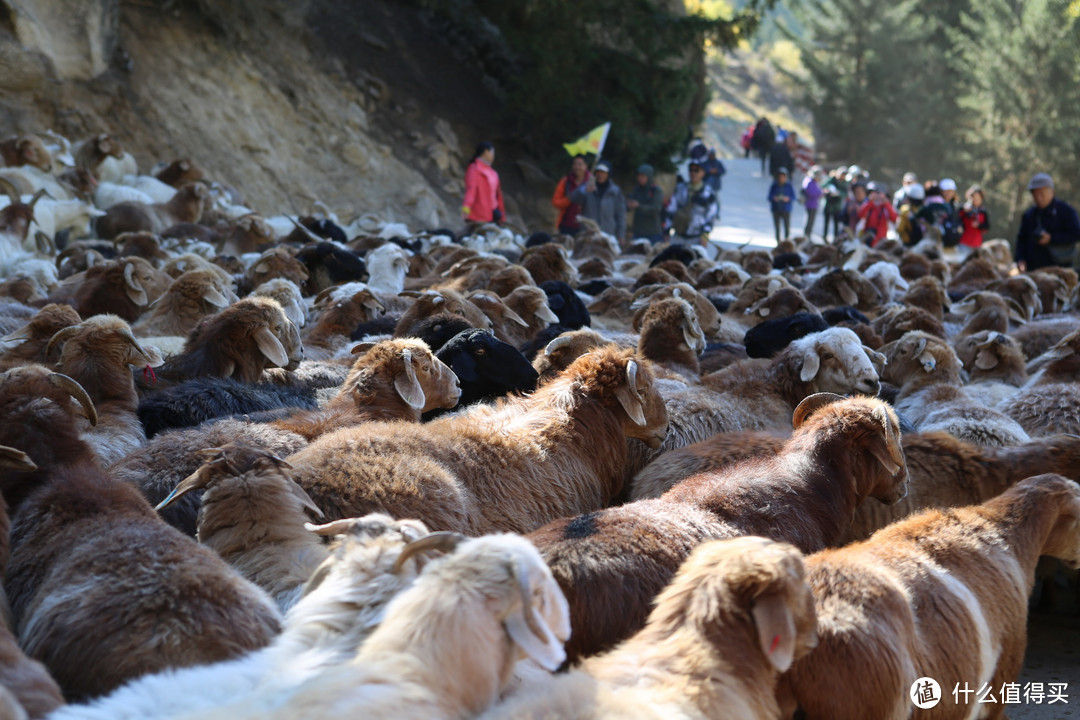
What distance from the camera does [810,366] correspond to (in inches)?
243

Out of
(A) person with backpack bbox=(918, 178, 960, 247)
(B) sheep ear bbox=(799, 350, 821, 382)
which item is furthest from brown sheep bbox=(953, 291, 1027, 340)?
(A) person with backpack bbox=(918, 178, 960, 247)

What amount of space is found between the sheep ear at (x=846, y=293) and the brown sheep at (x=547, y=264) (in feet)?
9.61

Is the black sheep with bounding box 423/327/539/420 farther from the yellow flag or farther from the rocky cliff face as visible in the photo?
the yellow flag

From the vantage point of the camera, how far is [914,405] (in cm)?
661

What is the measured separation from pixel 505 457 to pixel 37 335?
348cm

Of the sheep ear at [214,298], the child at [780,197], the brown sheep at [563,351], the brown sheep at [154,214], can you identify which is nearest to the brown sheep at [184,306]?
the sheep ear at [214,298]

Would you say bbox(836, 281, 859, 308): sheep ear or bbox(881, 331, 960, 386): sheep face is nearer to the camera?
bbox(881, 331, 960, 386): sheep face

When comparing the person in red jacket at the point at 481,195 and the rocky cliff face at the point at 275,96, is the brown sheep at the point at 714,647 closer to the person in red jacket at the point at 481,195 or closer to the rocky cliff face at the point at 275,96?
the person in red jacket at the point at 481,195

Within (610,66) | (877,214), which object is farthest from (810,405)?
(610,66)

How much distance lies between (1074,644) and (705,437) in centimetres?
217

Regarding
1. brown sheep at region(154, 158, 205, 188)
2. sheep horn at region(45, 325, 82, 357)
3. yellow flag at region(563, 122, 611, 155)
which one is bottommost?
sheep horn at region(45, 325, 82, 357)

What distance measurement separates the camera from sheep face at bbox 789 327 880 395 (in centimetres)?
618

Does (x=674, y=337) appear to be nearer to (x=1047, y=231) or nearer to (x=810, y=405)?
(x=810, y=405)

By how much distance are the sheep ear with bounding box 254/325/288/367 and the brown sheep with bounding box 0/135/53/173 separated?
1016cm
